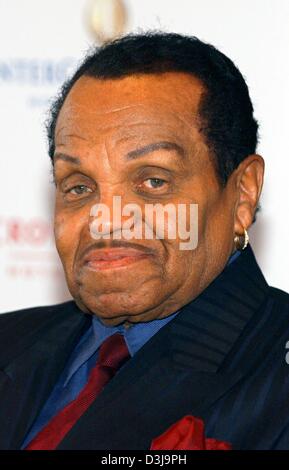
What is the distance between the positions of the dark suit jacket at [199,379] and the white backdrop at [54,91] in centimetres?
74

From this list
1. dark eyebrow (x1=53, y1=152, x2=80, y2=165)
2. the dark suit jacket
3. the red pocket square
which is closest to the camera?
the red pocket square

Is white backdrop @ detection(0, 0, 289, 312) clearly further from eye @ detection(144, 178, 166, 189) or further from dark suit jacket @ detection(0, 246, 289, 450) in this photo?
eye @ detection(144, 178, 166, 189)

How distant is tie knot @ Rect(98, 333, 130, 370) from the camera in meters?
2.12

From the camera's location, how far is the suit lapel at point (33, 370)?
2.12 meters

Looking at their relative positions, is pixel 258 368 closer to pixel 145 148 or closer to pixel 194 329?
pixel 194 329

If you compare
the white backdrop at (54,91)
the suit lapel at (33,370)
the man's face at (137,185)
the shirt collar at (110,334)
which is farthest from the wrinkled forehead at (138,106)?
the white backdrop at (54,91)

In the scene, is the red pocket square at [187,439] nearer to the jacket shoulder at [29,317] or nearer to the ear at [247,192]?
the ear at [247,192]

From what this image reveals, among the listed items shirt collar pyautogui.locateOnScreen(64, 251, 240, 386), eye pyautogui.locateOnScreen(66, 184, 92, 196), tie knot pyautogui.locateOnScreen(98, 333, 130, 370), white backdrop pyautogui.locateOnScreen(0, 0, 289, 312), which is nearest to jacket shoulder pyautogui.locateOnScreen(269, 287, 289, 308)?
shirt collar pyautogui.locateOnScreen(64, 251, 240, 386)

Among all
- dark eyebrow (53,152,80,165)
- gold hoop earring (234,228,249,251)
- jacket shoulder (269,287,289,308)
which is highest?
dark eyebrow (53,152,80,165)

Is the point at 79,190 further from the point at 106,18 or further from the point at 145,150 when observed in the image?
the point at 106,18

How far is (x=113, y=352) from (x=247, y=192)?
0.38m

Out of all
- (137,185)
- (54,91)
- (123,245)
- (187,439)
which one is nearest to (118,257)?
(123,245)

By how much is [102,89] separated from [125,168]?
161mm

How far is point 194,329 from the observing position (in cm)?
212
